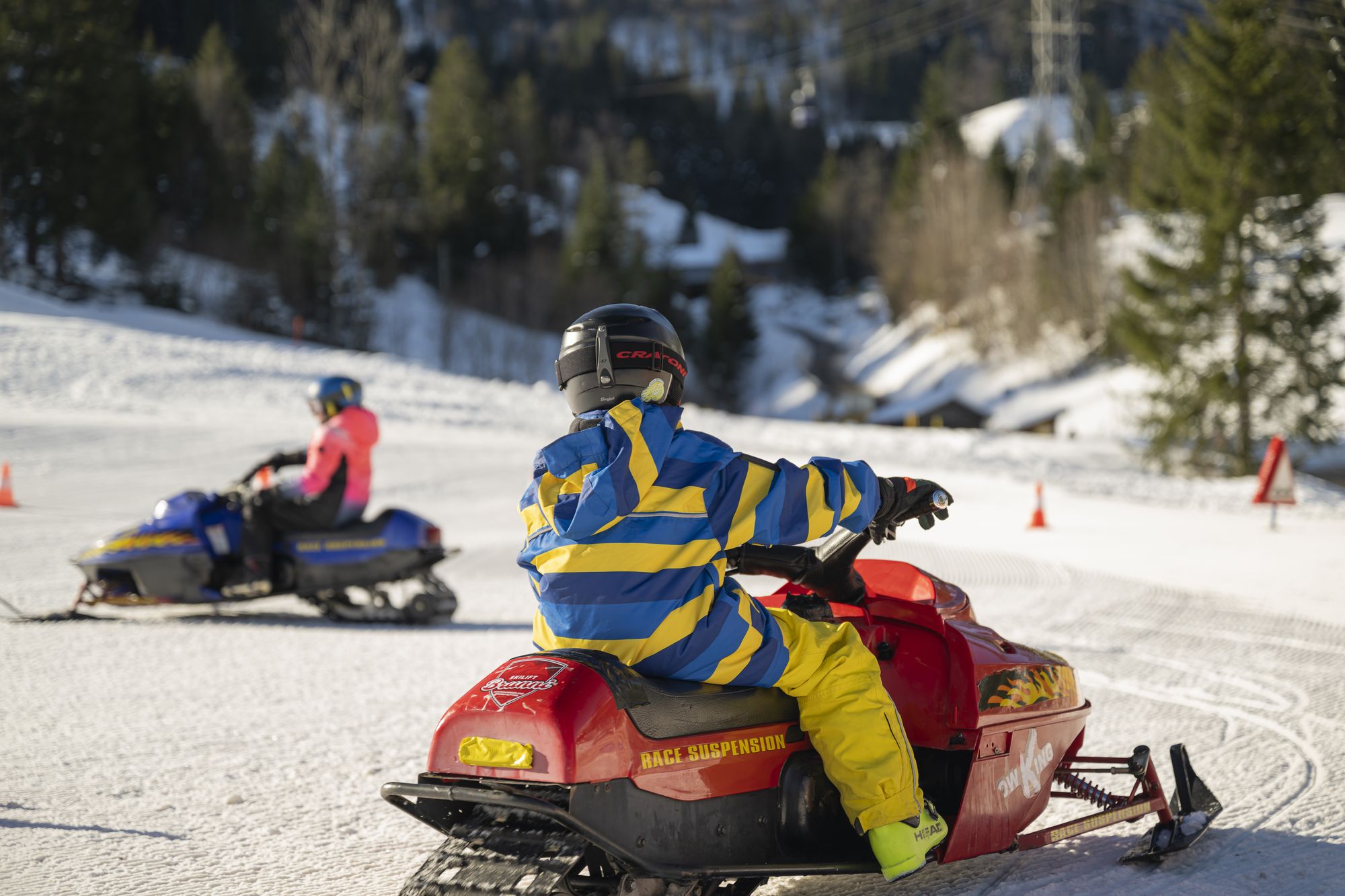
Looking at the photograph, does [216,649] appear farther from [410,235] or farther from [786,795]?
[410,235]

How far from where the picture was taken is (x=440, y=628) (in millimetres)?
7641

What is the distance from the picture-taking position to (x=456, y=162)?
5516cm

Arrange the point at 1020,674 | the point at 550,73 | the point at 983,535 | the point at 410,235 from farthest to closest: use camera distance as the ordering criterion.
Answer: the point at 550,73 → the point at 410,235 → the point at 983,535 → the point at 1020,674

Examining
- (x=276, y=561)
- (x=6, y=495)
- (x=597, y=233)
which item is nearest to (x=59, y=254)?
(x=597, y=233)

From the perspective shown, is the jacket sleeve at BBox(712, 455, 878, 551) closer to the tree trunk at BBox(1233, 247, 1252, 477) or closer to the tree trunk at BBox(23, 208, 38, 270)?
the tree trunk at BBox(1233, 247, 1252, 477)

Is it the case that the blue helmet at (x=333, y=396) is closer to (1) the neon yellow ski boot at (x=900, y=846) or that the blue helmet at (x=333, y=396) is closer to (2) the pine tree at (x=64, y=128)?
(1) the neon yellow ski boot at (x=900, y=846)

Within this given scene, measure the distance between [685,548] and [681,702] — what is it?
0.37 m

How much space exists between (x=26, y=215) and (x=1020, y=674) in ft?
143

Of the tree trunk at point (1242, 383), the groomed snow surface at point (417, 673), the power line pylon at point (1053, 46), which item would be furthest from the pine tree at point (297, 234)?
the tree trunk at point (1242, 383)

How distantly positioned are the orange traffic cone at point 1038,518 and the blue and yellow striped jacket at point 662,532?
868 cm

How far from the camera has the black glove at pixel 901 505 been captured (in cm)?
306

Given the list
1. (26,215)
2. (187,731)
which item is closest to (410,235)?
(26,215)

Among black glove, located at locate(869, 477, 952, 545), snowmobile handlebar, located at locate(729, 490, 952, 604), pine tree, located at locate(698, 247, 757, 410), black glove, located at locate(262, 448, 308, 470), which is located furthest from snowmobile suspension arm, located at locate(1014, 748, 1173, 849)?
pine tree, located at locate(698, 247, 757, 410)

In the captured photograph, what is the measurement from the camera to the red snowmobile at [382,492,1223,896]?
253cm
